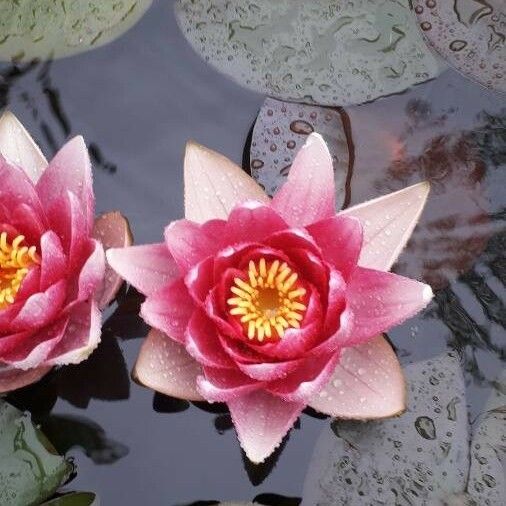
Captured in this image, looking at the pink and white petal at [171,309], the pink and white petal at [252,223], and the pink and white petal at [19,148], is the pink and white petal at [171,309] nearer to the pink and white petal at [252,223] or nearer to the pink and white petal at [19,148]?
the pink and white petal at [252,223]

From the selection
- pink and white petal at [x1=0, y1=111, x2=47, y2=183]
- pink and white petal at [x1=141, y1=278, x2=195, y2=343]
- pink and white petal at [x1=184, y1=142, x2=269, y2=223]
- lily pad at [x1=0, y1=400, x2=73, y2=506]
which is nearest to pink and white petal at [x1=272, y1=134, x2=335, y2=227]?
pink and white petal at [x1=184, y1=142, x2=269, y2=223]

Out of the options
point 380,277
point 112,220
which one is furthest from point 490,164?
point 112,220

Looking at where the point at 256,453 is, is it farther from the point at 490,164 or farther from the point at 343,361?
the point at 490,164

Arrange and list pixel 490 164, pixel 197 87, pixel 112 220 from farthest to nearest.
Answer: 1. pixel 197 87
2. pixel 490 164
3. pixel 112 220

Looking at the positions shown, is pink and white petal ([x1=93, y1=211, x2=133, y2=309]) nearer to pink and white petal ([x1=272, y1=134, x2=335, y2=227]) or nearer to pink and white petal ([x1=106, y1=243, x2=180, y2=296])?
pink and white petal ([x1=106, y1=243, x2=180, y2=296])

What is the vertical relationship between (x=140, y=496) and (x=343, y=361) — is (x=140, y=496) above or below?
below

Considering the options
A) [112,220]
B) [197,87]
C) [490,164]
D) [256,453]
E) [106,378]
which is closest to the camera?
[256,453]

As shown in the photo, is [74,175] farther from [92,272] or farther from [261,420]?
[261,420]
